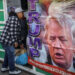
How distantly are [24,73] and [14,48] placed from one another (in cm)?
76

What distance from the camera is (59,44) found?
4430mm

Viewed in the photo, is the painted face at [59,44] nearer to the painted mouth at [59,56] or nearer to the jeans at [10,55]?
the painted mouth at [59,56]

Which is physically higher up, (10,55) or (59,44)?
(59,44)

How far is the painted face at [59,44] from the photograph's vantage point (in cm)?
426

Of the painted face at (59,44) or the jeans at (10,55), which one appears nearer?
the painted face at (59,44)

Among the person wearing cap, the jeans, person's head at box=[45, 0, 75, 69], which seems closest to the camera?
person's head at box=[45, 0, 75, 69]

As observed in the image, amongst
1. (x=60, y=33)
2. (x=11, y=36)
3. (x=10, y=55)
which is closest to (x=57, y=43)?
(x=60, y=33)

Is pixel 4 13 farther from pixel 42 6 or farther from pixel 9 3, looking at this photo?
pixel 42 6

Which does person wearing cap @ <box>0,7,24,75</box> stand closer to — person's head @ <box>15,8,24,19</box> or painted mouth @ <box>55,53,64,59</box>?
person's head @ <box>15,8,24,19</box>

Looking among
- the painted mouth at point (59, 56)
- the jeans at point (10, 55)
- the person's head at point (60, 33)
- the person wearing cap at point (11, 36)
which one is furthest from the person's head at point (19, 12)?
the painted mouth at point (59, 56)

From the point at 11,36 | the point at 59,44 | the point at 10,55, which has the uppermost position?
the point at 11,36

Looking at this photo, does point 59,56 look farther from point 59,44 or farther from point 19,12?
point 19,12

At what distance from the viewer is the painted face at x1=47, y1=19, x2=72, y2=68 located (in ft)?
14.0

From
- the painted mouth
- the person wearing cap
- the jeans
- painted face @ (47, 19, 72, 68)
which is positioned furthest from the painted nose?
the jeans
